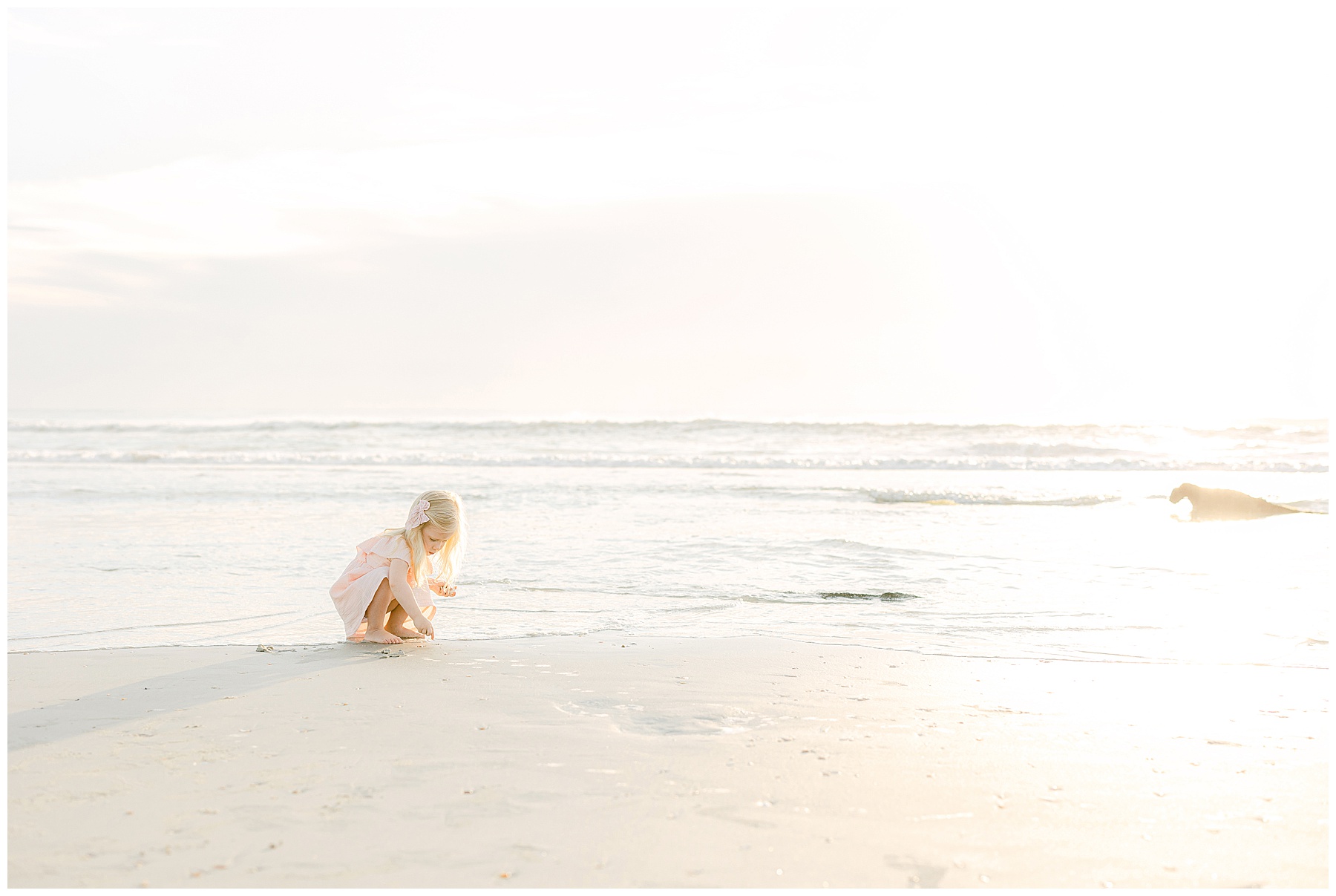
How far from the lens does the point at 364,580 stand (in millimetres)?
5309

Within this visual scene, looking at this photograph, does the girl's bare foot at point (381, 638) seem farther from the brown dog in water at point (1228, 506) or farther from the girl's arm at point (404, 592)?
the brown dog in water at point (1228, 506)

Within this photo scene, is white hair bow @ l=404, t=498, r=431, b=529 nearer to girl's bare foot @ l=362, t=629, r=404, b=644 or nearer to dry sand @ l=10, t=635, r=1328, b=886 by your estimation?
girl's bare foot @ l=362, t=629, r=404, b=644

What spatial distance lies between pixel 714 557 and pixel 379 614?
13.1 ft

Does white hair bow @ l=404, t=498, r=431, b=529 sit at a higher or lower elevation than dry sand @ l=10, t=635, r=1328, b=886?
higher

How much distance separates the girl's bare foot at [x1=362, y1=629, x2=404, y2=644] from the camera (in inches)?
207

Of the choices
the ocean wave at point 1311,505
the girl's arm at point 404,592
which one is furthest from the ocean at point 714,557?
the girl's arm at point 404,592

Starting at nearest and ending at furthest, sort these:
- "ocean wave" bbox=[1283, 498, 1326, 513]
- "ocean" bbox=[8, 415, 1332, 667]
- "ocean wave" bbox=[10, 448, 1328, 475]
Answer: "ocean" bbox=[8, 415, 1332, 667] < "ocean wave" bbox=[1283, 498, 1326, 513] < "ocean wave" bbox=[10, 448, 1328, 475]

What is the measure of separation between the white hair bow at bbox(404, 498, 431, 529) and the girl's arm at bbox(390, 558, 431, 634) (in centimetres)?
23

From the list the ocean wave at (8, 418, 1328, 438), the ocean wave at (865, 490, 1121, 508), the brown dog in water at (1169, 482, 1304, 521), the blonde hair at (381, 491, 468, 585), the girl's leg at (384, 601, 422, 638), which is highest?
the ocean wave at (8, 418, 1328, 438)

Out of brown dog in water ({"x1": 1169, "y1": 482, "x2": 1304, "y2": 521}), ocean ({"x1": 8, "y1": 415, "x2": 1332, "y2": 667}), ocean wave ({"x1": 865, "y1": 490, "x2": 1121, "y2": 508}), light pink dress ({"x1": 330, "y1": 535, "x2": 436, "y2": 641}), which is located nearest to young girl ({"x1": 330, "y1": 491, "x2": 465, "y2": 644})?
light pink dress ({"x1": 330, "y1": 535, "x2": 436, "y2": 641})

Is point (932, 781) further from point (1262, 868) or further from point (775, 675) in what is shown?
point (775, 675)

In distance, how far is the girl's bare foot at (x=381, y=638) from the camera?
5.25 metres

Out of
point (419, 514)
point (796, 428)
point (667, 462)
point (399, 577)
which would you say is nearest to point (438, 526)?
point (419, 514)

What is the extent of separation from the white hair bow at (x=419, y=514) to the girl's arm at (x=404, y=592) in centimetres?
23
